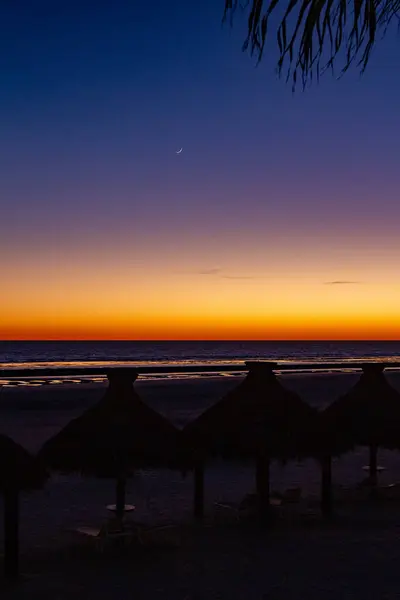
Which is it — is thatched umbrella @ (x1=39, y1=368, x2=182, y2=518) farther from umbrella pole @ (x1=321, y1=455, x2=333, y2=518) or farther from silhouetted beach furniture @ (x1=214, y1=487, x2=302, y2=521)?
umbrella pole @ (x1=321, y1=455, x2=333, y2=518)

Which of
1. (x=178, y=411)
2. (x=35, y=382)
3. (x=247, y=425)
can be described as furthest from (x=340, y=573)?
(x=35, y=382)

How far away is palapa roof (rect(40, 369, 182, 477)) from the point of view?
7.58 meters

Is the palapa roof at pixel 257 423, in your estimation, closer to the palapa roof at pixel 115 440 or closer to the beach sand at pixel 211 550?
the beach sand at pixel 211 550

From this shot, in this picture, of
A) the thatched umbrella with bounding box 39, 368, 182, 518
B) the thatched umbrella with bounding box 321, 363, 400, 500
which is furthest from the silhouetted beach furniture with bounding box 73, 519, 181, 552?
the thatched umbrella with bounding box 321, 363, 400, 500

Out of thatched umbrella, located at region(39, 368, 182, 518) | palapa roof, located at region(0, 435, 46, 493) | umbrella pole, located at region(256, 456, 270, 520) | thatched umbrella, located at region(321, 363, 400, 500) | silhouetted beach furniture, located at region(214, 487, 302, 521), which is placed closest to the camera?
palapa roof, located at region(0, 435, 46, 493)

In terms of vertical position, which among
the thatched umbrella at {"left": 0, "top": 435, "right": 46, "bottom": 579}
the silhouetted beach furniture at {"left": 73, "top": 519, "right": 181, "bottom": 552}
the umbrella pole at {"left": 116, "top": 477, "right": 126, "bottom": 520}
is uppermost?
the thatched umbrella at {"left": 0, "top": 435, "right": 46, "bottom": 579}

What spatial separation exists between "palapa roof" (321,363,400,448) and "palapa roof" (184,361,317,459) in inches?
29.5

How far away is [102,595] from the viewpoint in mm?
6535

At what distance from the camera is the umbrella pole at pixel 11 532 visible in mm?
6570

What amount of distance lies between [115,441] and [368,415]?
3.80 metres

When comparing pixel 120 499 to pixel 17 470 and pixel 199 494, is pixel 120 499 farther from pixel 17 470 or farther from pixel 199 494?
pixel 17 470

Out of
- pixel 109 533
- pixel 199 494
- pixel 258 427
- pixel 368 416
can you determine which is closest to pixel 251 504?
pixel 199 494

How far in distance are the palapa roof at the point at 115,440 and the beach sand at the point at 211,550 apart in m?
0.90

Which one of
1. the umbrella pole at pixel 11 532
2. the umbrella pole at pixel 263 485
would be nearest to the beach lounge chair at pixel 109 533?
the umbrella pole at pixel 11 532
